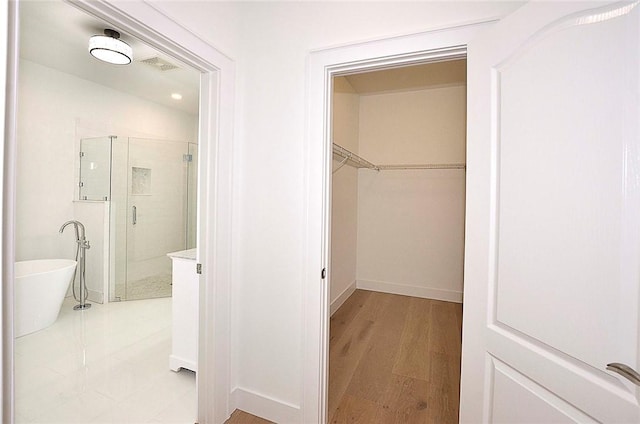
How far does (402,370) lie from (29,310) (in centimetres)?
333

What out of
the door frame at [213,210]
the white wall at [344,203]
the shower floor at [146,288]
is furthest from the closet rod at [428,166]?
the shower floor at [146,288]

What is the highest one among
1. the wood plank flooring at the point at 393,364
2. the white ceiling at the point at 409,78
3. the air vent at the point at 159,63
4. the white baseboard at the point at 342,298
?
the white ceiling at the point at 409,78

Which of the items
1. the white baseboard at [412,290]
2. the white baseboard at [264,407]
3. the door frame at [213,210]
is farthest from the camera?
the white baseboard at [412,290]

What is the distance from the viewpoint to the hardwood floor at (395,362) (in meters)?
1.79

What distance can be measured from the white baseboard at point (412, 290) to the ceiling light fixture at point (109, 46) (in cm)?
372

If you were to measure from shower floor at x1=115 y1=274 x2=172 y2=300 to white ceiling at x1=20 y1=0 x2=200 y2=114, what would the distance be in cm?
252

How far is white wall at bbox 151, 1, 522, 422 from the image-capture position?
1.56m

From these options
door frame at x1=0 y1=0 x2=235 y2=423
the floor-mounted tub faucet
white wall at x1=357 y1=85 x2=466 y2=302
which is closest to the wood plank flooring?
door frame at x1=0 y1=0 x2=235 y2=423

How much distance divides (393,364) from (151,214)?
3.68 m

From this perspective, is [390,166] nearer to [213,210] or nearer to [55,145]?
[213,210]

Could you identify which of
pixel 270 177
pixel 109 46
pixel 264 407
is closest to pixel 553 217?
pixel 270 177

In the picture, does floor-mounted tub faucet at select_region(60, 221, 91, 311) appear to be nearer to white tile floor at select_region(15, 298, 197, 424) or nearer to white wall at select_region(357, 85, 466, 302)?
white tile floor at select_region(15, 298, 197, 424)

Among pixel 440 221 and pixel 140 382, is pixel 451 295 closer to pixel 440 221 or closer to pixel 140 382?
pixel 440 221

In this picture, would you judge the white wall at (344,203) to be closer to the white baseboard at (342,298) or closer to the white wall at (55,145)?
the white baseboard at (342,298)
